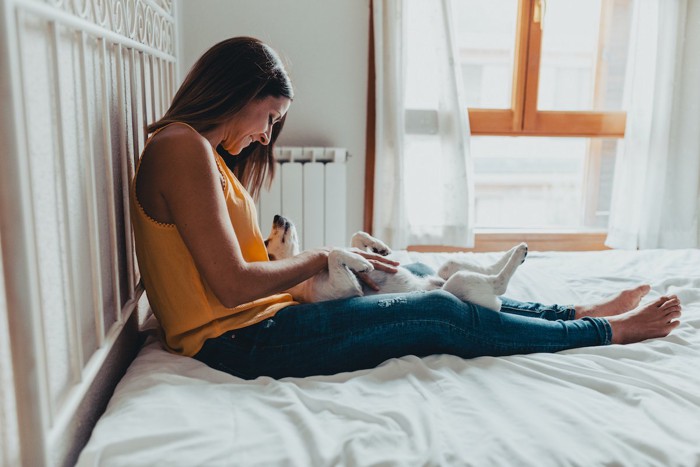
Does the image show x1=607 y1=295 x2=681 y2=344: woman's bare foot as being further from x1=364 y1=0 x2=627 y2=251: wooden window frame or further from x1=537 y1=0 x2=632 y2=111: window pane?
x1=537 y1=0 x2=632 y2=111: window pane

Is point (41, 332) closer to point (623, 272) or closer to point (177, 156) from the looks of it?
point (177, 156)

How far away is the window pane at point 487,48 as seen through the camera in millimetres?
2885

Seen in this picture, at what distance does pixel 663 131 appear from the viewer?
284 cm

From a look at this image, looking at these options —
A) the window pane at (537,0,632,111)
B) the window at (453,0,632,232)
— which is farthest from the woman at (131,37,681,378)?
the window pane at (537,0,632,111)

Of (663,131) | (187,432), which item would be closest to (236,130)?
(187,432)

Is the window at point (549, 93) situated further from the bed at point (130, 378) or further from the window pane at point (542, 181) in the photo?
the bed at point (130, 378)

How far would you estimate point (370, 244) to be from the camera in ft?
5.55

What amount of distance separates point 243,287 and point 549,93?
7.79 ft

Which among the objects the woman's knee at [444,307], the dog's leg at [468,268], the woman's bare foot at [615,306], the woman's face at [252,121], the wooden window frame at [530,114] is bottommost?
the woman's bare foot at [615,306]

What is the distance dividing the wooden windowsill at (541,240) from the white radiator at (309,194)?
2.65ft

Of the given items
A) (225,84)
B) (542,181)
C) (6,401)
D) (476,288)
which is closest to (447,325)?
(476,288)

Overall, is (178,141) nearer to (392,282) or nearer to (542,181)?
(392,282)

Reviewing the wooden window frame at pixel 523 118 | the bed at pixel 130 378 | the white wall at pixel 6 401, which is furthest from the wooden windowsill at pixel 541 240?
the white wall at pixel 6 401

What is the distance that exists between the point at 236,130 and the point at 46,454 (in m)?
0.75
